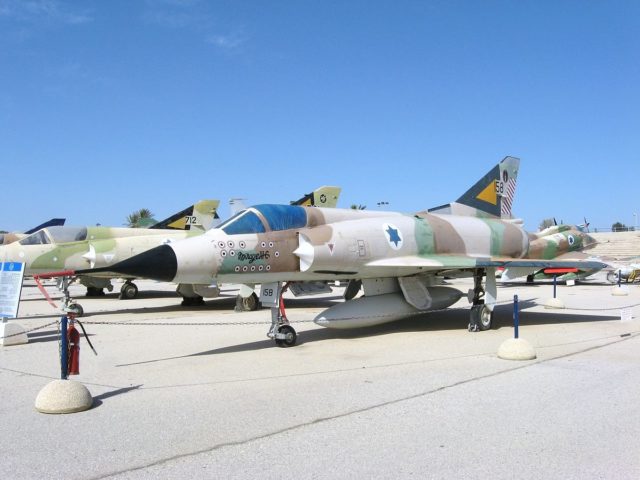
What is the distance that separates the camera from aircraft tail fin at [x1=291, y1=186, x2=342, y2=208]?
76.4 ft

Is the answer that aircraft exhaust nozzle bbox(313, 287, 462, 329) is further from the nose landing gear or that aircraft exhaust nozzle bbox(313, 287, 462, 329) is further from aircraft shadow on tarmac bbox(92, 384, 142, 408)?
aircraft shadow on tarmac bbox(92, 384, 142, 408)

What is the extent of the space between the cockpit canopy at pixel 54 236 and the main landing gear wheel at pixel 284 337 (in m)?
10.2

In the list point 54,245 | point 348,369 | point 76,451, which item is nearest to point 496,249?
point 348,369

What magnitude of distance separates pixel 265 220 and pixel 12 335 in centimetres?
479

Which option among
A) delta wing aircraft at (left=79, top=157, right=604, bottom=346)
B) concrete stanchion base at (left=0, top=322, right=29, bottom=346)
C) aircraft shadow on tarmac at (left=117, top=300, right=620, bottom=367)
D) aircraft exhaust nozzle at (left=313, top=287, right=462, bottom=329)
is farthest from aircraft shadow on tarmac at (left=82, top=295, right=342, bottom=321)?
delta wing aircraft at (left=79, top=157, right=604, bottom=346)

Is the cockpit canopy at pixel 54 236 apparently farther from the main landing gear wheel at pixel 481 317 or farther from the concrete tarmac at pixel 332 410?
the main landing gear wheel at pixel 481 317

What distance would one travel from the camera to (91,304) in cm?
1819

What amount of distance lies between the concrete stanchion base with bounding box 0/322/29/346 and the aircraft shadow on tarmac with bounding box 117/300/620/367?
10.3ft

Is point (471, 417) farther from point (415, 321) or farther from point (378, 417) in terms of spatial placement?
point (415, 321)

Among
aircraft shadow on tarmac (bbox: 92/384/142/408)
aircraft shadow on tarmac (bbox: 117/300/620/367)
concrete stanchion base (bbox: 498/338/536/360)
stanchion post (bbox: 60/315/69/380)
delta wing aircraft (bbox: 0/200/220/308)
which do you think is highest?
delta wing aircraft (bbox: 0/200/220/308)

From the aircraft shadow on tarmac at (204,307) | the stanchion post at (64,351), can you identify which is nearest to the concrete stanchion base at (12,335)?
the aircraft shadow on tarmac at (204,307)

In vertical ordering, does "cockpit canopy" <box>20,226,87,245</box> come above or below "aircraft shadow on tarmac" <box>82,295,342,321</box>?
above

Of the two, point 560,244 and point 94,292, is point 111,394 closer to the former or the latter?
point 560,244

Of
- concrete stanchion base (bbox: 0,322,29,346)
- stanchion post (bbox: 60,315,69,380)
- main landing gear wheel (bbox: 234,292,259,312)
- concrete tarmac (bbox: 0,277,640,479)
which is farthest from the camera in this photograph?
main landing gear wheel (bbox: 234,292,259,312)
